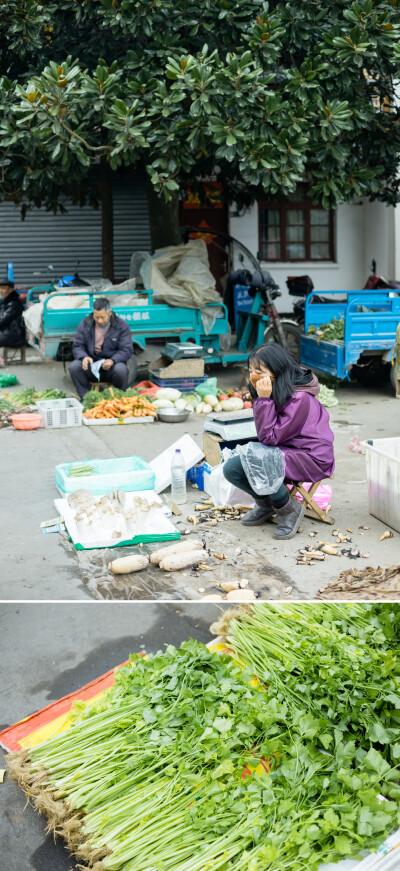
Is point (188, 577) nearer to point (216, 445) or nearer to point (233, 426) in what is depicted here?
point (216, 445)

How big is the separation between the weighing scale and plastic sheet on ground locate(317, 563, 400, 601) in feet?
5.16

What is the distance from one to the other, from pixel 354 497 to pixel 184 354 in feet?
12.8

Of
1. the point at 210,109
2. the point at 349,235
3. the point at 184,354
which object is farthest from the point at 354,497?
the point at 349,235

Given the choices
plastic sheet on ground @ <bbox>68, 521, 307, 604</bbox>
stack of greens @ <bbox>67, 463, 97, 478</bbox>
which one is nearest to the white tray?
plastic sheet on ground @ <bbox>68, 521, 307, 604</bbox>

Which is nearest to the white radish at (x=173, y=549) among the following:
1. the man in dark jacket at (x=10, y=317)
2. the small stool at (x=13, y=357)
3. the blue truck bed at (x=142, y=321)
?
the blue truck bed at (x=142, y=321)

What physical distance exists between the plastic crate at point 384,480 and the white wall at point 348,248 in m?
10.1

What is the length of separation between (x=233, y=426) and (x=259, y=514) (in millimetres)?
742

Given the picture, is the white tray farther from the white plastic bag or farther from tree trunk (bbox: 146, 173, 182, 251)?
tree trunk (bbox: 146, 173, 182, 251)

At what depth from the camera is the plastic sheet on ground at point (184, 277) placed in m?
9.11

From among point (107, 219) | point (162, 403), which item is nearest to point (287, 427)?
point (162, 403)

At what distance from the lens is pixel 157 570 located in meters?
4.24

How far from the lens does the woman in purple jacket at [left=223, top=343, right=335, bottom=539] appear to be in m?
4.25

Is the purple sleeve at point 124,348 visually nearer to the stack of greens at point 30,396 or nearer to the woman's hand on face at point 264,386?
the stack of greens at point 30,396

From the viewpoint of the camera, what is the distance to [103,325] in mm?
8102
